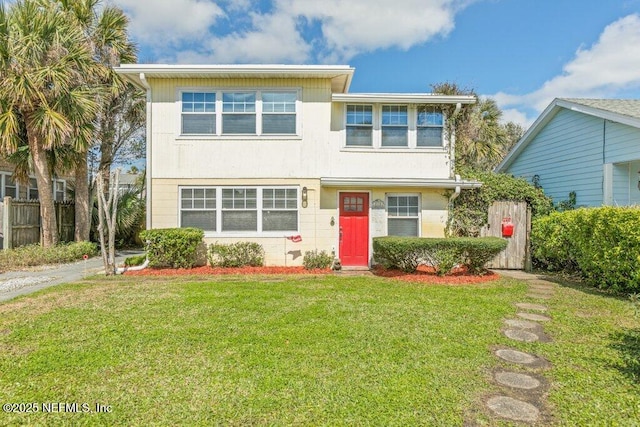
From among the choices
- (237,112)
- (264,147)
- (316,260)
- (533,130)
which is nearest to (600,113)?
(533,130)

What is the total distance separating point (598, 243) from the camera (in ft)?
26.2

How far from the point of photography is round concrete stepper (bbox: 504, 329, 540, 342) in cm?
493

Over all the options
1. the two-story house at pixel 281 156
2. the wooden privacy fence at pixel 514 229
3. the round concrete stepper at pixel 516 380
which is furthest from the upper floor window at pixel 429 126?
the round concrete stepper at pixel 516 380

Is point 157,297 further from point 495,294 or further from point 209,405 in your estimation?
point 495,294

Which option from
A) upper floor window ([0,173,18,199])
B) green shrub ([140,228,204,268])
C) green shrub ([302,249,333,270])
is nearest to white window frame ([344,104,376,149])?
green shrub ([302,249,333,270])

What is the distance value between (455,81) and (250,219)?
1418 centimetres

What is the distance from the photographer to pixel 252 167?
10555 millimetres

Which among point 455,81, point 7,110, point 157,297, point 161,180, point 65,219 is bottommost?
point 157,297

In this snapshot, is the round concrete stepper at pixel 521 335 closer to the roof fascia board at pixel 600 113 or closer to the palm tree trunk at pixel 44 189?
the roof fascia board at pixel 600 113

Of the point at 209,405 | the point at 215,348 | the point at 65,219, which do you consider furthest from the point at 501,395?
the point at 65,219

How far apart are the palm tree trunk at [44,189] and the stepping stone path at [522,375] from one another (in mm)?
13172

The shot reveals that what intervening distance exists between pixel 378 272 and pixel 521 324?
4.55m

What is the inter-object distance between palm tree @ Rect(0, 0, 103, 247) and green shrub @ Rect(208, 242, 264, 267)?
566 centimetres

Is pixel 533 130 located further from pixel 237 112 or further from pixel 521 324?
pixel 237 112
